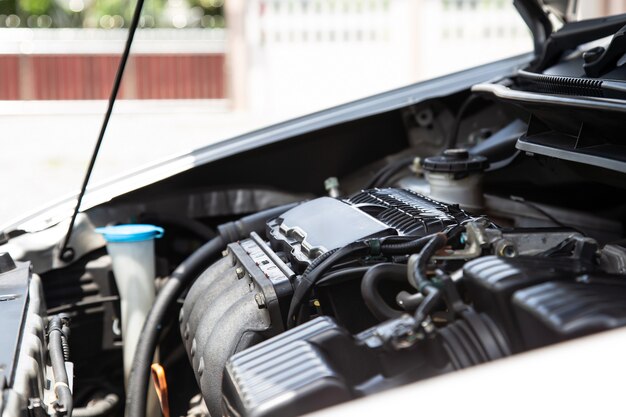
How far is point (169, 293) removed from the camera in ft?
5.90

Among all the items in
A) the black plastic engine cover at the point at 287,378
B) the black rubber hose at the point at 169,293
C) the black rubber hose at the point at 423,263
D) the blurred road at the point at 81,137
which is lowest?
the blurred road at the point at 81,137

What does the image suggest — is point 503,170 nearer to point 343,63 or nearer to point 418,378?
point 418,378

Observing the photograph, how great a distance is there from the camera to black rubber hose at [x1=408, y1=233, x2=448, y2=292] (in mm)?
1152

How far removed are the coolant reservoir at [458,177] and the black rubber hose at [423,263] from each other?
54cm

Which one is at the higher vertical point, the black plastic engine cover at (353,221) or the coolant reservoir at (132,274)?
the black plastic engine cover at (353,221)

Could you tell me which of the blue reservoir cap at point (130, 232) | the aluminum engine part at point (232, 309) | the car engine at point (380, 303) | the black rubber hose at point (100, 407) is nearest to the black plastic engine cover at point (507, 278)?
the car engine at point (380, 303)

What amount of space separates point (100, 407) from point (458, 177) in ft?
3.09

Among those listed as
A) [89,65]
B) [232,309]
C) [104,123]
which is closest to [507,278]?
[232,309]

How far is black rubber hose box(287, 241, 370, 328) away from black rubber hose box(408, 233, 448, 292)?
0.15 metres

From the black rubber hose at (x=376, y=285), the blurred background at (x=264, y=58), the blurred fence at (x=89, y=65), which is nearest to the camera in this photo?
the black rubber hose at (x=376, y=285)

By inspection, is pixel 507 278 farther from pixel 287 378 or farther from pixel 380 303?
pixel 287 378

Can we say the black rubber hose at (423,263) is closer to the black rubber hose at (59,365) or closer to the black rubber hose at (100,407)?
the black rubber hose at (59,365)

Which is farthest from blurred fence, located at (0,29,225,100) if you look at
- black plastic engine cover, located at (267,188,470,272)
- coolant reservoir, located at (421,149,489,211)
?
black plastic engine cover, located at (267,188,470,272)

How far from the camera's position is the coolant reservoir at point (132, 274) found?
1.81 metres
